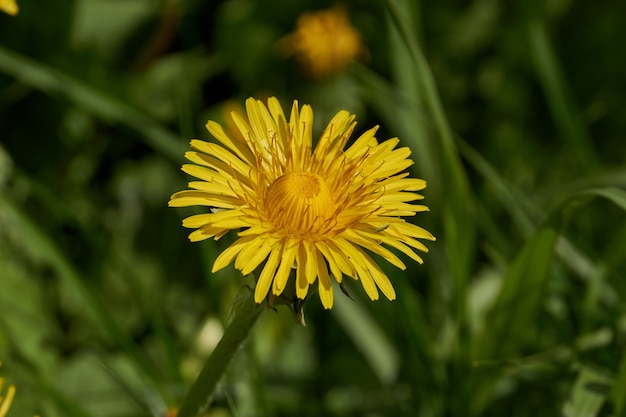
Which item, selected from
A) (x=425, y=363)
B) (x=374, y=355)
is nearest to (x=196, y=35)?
(x=374, y=355)

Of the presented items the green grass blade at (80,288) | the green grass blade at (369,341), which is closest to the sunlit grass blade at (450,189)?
the green grass blade at (369,341)

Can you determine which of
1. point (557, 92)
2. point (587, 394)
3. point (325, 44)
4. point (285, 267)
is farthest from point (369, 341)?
point (325, 44)

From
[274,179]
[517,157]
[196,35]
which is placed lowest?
[274,179]

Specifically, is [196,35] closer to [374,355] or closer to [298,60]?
[298,60]

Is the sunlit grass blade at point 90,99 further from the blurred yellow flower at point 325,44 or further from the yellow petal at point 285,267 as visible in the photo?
the blurred yellow flower at point 325,44

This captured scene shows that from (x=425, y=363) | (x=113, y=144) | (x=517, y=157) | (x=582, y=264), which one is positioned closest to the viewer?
(x=425, y=363)

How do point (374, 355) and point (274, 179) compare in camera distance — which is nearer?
point (274, 179)
